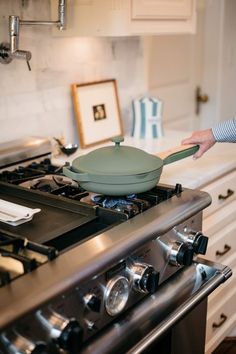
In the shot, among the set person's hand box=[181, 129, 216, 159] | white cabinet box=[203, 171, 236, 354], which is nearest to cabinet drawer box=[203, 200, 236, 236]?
white cabinet box=[203, 171, 236, 354]

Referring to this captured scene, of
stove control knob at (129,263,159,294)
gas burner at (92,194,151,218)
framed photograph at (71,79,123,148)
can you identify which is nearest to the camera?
stove control knob at (129,263,159,294)

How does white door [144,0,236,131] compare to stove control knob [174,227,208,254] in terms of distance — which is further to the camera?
white door [144,0,236,131]

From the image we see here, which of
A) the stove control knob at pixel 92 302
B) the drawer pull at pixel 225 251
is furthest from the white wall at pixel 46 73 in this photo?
the stove control knob at pixel 92 302

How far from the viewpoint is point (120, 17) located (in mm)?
1603

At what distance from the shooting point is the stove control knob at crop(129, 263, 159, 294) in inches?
39.6

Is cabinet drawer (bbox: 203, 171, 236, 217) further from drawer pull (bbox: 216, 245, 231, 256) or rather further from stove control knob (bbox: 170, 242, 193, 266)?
stove control knob (bbox: 170, 242, 193, 266)

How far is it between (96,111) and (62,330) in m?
1.28

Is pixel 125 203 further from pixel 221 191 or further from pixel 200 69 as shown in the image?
pixel 200 69

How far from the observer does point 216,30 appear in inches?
114

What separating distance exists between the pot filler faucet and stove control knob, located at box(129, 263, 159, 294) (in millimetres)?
815

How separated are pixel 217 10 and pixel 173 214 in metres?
2.16

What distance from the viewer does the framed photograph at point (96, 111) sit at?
6.13ft

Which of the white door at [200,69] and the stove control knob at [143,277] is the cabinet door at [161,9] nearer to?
the white door at [200,69]

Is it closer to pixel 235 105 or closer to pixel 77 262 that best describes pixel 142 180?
pixel 77 262
